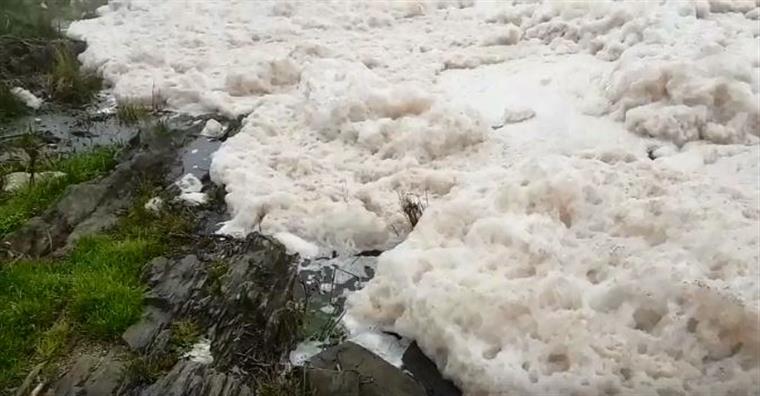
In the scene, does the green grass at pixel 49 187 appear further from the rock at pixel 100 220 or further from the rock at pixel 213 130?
the rock at pixel 213 130

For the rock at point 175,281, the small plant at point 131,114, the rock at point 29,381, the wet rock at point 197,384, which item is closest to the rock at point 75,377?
the rock at point 29,381

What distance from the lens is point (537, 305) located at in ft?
13.9

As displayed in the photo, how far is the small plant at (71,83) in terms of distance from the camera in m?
7.98

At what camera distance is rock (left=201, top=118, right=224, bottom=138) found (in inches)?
282

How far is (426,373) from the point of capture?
4188 mm

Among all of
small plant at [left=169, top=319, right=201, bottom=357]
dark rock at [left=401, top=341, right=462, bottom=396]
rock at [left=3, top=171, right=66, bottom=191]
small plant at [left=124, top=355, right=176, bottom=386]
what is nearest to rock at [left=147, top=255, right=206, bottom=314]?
small plant at [left=169, top=319, right=201, bottom=357]

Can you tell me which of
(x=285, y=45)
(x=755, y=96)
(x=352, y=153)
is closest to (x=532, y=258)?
(x=352, y=153)

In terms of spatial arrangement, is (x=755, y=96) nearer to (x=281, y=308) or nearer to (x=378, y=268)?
(x=378, y=268)

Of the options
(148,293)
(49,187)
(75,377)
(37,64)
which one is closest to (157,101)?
(37,64)

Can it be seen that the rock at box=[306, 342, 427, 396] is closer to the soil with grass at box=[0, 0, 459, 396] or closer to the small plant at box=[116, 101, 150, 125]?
the soil with grass at box=[0, 0, 459, 396]

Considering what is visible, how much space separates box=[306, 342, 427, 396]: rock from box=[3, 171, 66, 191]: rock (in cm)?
318

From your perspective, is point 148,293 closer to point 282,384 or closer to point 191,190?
point 282,384

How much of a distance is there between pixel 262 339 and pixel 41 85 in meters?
5.37

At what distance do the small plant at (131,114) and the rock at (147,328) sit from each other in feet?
11.4
